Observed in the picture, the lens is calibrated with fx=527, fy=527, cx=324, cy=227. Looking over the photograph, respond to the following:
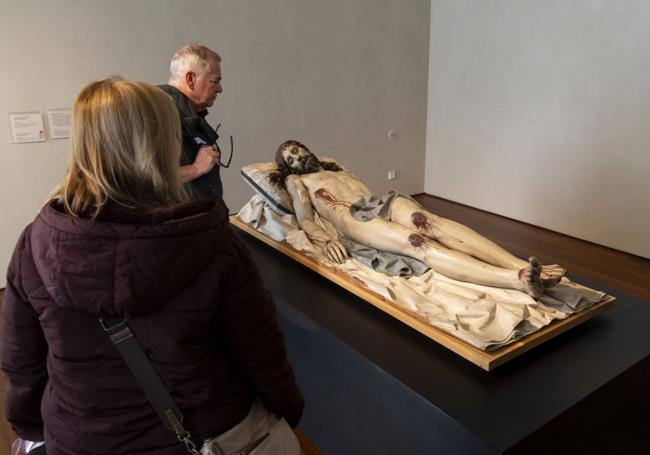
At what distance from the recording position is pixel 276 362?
1118 mm

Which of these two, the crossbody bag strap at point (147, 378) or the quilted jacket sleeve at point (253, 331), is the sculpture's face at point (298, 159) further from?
the crossbody bag strap at point (147, 378)

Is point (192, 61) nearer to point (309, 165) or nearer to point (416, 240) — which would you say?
point (309, 165)

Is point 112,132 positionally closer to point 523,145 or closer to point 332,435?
point 332,435

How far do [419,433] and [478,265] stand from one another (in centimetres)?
76

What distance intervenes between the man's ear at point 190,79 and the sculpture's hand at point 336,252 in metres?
1.00

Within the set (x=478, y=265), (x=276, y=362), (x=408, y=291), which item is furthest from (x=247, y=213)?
(x=276, y=362)

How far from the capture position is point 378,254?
2.55 m

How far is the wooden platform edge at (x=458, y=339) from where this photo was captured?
175cm

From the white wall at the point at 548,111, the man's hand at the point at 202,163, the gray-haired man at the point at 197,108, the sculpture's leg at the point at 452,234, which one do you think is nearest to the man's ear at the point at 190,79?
the gray-haired man at the point at 197,108

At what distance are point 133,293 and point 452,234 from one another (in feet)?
5.67

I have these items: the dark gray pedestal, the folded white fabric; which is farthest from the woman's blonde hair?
the folded white fabric

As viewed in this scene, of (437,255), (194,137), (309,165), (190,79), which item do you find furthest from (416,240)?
(190,79)

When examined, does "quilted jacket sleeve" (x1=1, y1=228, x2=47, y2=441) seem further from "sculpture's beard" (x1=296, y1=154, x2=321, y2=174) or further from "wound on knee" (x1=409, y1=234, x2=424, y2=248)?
"sculpture's beard" (x1=296, y1=154, x2=321, y2=174)

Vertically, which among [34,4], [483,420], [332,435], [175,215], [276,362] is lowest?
[332,435]
